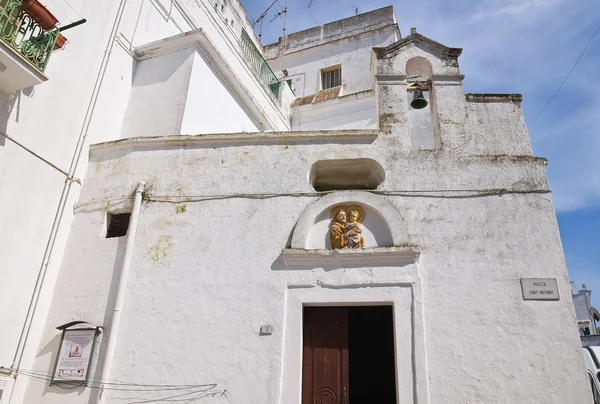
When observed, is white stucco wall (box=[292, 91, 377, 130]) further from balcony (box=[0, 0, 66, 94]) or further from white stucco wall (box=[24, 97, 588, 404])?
balcony (box=[0, 0, 66, 94])

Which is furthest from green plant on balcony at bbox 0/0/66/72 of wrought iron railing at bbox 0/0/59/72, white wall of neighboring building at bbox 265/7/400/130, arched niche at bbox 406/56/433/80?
white wall of neighboring building at bbox 265/7/400/130

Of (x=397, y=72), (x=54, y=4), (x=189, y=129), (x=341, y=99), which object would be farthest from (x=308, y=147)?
(x=341, y=99)

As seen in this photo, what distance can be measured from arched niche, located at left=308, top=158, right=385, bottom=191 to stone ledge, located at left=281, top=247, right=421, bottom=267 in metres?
1.29

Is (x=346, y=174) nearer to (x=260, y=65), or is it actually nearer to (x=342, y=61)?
(x=260, y=65)

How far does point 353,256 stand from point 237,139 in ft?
8.75

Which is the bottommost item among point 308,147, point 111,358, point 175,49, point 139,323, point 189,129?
point 111,358

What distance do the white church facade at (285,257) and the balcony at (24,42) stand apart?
0.18 meters

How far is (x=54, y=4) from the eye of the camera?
782cm

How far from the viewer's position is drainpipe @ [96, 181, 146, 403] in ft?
21.0

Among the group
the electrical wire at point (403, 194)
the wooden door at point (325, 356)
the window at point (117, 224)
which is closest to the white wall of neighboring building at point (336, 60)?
the electrical wire at point (403, 194)

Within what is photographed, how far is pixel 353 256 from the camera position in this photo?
6613mm

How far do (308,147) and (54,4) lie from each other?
4644mm

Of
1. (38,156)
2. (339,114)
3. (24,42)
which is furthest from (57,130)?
(339,114)

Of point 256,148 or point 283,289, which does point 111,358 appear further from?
point 256,148
